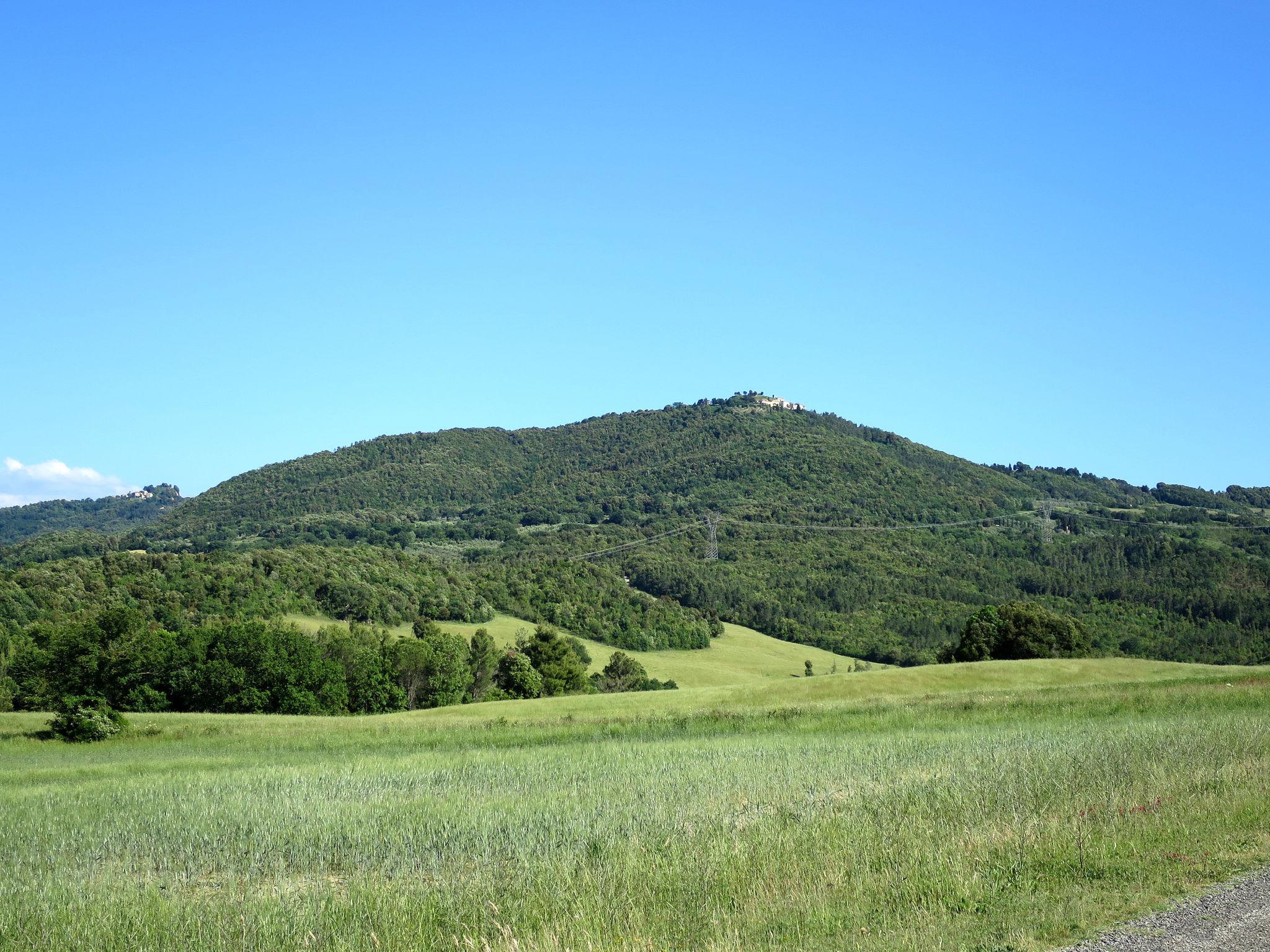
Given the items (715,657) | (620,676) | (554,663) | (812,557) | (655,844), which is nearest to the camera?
(655,844)

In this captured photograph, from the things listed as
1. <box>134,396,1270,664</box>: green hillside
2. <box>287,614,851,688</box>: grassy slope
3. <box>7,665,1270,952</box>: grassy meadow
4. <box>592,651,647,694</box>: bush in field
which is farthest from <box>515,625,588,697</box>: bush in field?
<box>7,665,1270,952</box>: grassy meadow

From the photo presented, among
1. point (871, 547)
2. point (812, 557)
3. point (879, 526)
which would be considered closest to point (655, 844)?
point (812, 557)

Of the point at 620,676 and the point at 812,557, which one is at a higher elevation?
the point at 812,557

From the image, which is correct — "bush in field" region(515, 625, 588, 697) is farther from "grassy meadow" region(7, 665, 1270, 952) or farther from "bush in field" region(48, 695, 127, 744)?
"grassy meadow" region(7, 665, 1270, 952)

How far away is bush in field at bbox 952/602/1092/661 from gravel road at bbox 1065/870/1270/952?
59705 millimetres

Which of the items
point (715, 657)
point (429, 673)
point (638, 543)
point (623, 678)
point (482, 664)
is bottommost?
point (623, 678)

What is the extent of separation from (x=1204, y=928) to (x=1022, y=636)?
63.3 m

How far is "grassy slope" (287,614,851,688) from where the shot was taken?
94438 millimetres

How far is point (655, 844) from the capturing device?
1194 centimetres

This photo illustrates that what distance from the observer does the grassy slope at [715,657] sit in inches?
3718

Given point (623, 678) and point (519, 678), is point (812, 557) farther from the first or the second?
point (519, 678)

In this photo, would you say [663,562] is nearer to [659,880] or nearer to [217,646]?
[217,646]

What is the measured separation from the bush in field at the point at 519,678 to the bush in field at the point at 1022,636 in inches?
1199

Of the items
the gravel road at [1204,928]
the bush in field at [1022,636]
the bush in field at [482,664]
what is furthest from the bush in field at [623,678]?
the gravel road at [1204,928]
